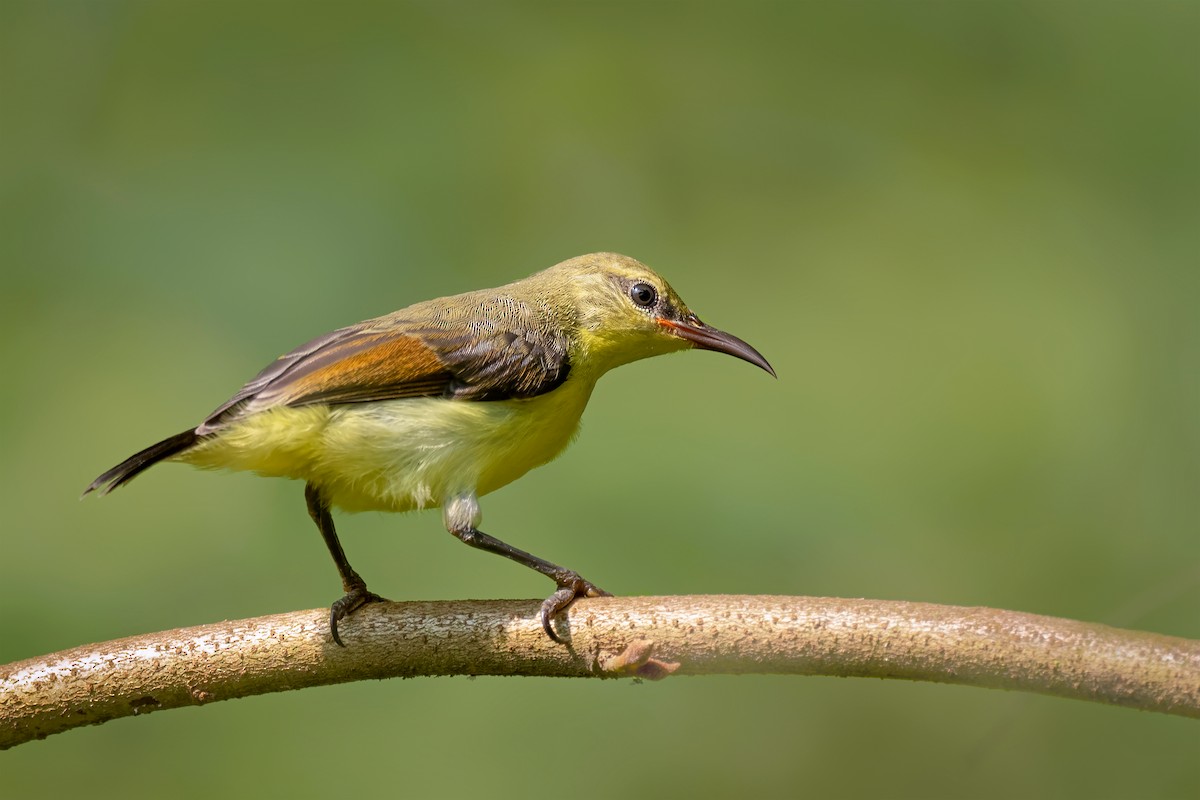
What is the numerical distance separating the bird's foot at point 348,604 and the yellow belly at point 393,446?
31 centimetres

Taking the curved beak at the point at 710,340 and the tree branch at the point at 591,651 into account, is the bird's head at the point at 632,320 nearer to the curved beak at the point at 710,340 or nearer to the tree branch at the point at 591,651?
the curved beak at the point at 710,340

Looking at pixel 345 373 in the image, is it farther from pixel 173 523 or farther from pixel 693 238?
pixel 693 238

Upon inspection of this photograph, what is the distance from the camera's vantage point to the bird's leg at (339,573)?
3.15 meters

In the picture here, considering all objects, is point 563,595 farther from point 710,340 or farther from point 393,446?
point 710,340

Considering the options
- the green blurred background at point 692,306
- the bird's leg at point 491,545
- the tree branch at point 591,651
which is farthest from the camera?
the green blurred background at point 692,306

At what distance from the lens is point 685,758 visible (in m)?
5.06

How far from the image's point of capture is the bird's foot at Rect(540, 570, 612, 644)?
3.07 m

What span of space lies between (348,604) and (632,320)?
56.3 inches

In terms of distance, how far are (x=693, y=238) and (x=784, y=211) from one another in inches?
21.3

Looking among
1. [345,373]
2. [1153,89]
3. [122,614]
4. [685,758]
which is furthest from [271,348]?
[1153,89]

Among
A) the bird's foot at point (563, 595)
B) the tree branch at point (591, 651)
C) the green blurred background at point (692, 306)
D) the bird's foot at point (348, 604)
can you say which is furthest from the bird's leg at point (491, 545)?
the green blurred background at point (692, 306)

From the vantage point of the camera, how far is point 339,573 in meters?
3.79

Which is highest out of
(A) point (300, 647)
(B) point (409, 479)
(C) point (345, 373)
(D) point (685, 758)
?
(C) point (345, 373)

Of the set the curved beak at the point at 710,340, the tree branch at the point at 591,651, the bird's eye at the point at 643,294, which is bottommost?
the tree branch at the point at 591,651
